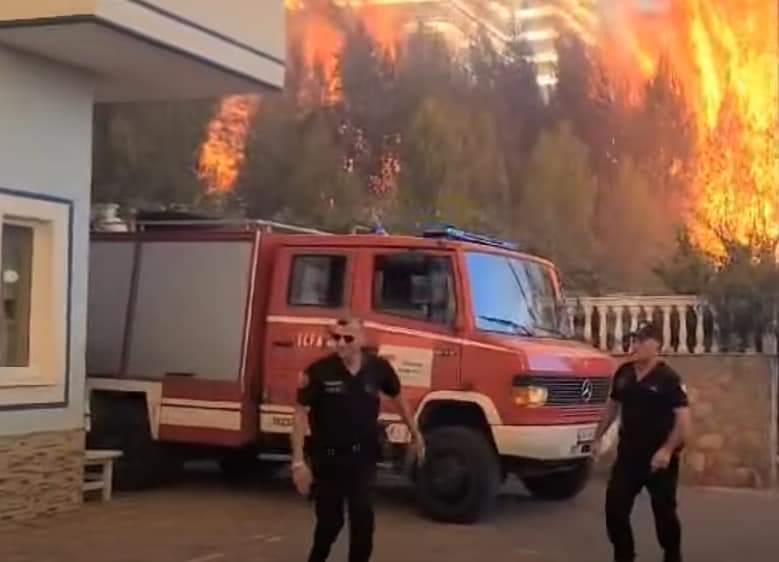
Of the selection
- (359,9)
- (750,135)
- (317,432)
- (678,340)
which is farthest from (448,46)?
(317,432)

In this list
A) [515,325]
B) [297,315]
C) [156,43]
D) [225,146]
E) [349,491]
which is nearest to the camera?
[349,491]

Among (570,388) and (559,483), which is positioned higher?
(570,388)

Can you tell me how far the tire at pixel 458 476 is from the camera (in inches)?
448

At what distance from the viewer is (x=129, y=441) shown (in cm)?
1298

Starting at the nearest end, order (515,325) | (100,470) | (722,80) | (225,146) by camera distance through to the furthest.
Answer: (515,325)
(100,470)
(225,146)
(722,80)

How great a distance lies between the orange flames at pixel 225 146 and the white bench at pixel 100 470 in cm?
1345

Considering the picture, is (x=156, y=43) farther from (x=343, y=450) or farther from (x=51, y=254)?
(x=343, y=450)

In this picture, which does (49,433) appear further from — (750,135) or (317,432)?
(750,135)

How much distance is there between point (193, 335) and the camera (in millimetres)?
12734

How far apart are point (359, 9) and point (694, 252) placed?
50.1 feet

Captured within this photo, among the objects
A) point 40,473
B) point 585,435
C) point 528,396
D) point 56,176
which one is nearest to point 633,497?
point 528,396

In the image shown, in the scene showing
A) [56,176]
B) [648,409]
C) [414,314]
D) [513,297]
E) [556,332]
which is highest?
[56,176]

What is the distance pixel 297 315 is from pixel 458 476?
205 centimetres

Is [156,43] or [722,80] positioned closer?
[156,43]
